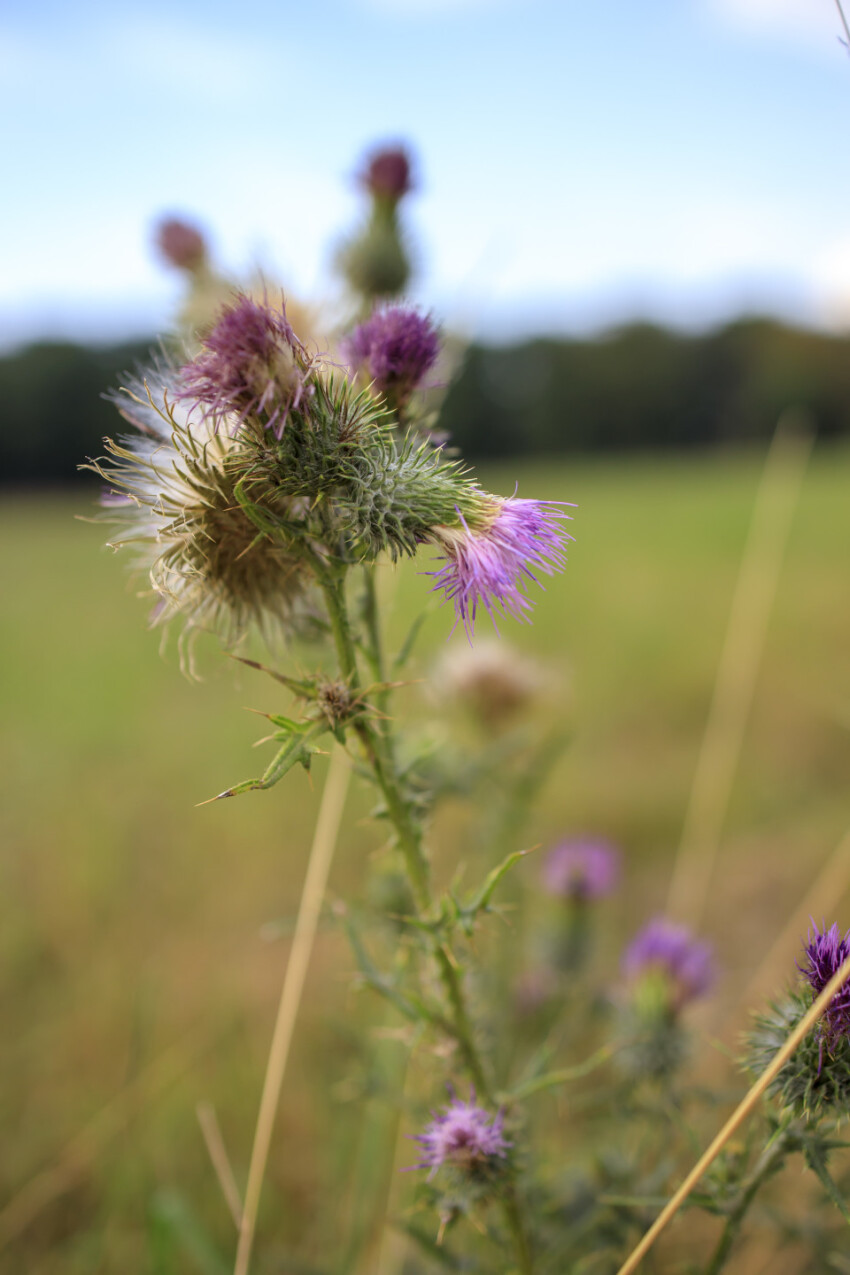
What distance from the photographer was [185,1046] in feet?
5.87

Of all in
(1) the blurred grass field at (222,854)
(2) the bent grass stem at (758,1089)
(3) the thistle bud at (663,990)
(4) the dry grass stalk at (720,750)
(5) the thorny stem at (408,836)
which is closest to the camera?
(2) the bent grass stem at (758,1089)

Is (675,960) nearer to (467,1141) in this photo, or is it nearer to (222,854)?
(467,1141)

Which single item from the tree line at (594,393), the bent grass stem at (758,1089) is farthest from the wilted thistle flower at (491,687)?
the tree line at (594,393)

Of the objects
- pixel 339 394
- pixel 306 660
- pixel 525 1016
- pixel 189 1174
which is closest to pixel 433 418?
pixel 339 394

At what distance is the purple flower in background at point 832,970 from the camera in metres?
0.66

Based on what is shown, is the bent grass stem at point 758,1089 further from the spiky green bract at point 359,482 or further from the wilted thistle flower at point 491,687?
the wilted thistle flower at point 491,687

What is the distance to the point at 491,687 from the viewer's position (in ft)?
6.12

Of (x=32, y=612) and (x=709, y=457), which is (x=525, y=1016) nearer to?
(x=32, y=612)

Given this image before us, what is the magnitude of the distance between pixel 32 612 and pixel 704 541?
5.02m

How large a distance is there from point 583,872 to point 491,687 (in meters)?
0.46

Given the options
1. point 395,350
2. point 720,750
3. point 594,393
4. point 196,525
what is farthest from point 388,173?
point 594,393

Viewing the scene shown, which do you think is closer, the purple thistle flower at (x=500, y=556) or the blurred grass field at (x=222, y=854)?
the purple thistle flower at (x=500, y=556)

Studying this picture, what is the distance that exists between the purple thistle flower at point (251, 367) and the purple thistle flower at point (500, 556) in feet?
0.55

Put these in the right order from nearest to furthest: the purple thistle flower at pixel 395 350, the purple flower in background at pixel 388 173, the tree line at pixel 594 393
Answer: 1. the purple thistle flower at pixel 395 350
2. the purple flower in background at pixel 388 173
3. the tree line at pixel 594 393
